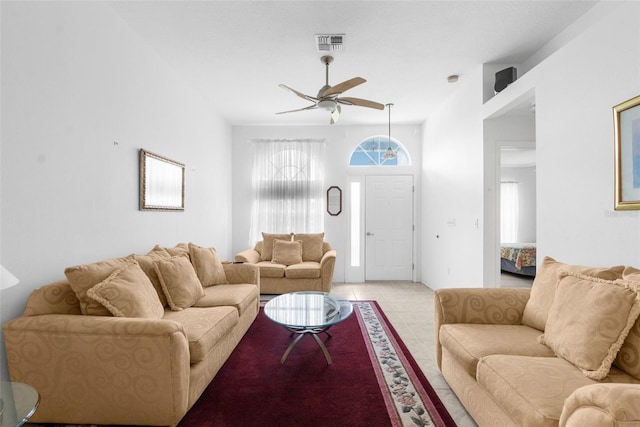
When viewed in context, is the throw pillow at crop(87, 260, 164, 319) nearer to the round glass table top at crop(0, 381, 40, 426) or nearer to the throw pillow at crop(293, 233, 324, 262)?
the round glass table top at crop(0, 381, 40, 426)

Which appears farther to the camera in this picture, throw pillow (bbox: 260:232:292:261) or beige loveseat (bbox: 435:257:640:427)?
throw pillow (bbox: 260:232:292:261)

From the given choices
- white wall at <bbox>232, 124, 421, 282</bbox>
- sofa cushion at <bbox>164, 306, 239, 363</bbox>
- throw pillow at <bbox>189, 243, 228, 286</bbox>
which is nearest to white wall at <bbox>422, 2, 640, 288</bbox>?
white wall at <bbox>232, 124, 421, 282</bbox>

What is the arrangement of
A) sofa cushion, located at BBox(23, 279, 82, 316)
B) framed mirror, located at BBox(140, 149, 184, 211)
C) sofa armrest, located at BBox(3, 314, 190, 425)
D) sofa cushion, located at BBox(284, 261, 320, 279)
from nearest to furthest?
sofa armrest, located at BBox(3, 314, 190, 425) → sofa cushion, located at BBox(23, 279, 82, 316) → framed mirror, located at BBox(140, 149, 184, 211) → sofa cushion, located at BBox(284, 261, 320, 279)

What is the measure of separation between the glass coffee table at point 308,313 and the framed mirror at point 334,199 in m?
2.59

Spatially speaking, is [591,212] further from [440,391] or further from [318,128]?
[318,128]

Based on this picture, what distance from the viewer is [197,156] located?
167 inches

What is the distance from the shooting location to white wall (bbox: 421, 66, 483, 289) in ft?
11.7

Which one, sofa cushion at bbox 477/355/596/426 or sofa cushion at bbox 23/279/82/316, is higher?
sofa cushion at bbox 23/279/82/316

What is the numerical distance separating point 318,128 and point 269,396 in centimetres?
465

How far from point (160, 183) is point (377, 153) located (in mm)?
3900

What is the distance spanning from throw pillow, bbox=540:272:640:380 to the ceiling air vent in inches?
105

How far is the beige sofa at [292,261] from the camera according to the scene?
4426 mm

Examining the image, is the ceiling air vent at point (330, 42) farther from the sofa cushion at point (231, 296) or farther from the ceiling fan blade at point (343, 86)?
the sofa cushion at point (231, 296)

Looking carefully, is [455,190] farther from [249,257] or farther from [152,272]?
[152,272]
